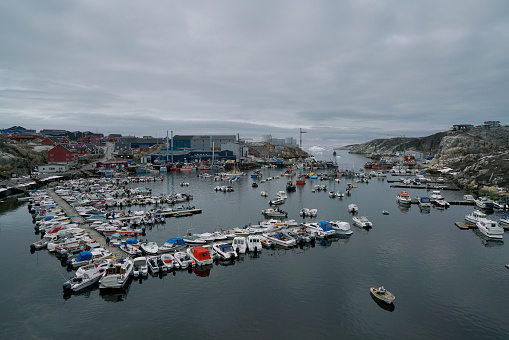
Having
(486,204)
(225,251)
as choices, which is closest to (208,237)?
(225,251)

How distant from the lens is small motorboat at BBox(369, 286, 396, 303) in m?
21.2

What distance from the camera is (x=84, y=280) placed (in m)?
23.1

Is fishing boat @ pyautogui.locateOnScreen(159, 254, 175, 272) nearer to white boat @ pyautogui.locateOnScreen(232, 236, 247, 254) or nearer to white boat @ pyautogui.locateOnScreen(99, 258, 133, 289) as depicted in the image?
white boat @ pyautogui.locateOnScreen(99, 258, 133, 289)

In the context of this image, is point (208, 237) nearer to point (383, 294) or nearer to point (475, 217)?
point (383, 294)

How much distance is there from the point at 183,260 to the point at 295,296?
10.6 metres

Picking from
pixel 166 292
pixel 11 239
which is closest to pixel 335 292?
pixel 166 292

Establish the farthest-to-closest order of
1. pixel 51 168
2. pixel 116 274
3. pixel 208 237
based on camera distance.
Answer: pixel 51 168
pixel 208 237
pixel 116 274

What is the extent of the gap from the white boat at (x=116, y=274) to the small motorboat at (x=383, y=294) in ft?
61.0

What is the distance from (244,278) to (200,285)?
145 inches

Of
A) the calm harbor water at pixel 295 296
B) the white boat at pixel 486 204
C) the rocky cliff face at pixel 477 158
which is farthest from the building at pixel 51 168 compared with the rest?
the rocky cliff face at pixel 477 158

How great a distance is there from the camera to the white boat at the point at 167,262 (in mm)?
25938

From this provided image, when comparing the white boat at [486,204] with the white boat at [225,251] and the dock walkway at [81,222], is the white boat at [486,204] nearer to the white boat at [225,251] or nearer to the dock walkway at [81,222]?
the white boat at [225,251]

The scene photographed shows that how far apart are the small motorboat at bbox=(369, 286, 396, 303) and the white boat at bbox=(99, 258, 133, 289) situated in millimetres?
18601

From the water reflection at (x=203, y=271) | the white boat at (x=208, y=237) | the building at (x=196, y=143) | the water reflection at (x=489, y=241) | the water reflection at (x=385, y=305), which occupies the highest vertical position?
the building at (x=196, y=143)
